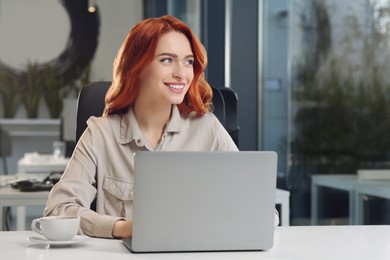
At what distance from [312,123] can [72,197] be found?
233 centimetres

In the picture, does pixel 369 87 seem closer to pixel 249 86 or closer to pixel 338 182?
pixel 338 182

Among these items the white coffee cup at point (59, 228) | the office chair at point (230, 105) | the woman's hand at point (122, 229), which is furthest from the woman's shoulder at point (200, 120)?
the office chair at point (230, 105)

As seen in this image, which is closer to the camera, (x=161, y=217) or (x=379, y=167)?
(x=161, y=217)

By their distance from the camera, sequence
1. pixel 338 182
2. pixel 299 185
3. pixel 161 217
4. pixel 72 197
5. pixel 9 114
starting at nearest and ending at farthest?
1. pixel 161 217
2. pixel 72 197
3. pixel 338 182
4. pixel 299 185
5. pixel 9 114

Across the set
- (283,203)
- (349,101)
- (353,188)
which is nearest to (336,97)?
(349,101)

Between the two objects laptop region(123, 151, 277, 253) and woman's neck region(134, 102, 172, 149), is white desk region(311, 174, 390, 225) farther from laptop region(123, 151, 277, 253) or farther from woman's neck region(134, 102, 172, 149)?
laptop region(123, 151, 277, 253)

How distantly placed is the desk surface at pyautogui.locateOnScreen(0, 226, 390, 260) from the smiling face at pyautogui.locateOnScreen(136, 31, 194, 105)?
468 mm

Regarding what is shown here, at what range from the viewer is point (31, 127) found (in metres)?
9.07

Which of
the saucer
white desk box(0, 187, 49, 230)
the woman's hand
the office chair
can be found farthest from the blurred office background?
the saucer

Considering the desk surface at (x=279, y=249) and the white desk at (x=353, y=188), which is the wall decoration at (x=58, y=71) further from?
the desk surface at (x=279, y=249)

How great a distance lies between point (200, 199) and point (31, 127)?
763 cm

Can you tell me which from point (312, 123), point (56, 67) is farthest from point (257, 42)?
point (56, 67)

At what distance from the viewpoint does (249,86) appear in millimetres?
4875

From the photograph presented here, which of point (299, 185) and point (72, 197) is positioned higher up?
point (72, 197)
